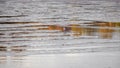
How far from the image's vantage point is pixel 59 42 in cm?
975

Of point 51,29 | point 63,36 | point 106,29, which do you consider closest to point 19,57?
point 63,36

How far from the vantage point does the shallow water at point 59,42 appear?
292 inches

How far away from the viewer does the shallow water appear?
7.42 meters

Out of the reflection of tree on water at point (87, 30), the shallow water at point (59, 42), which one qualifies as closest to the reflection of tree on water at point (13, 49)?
the shallow water at point (59, 42)

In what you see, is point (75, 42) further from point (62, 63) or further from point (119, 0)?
point (119, 0)

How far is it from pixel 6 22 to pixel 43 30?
2495 mm

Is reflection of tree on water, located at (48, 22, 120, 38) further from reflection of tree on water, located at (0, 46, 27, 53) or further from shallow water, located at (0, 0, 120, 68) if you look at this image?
reflection of tree on water, located at (0, 46, 27, 53)

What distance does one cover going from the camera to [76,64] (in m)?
7.21

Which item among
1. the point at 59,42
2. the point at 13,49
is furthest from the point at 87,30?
the point at 13,49

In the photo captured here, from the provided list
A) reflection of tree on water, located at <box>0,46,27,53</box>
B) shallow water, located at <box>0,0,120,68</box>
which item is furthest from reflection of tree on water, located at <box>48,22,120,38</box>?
reflection of tree on water, located at <box>0,46,27,53</box>

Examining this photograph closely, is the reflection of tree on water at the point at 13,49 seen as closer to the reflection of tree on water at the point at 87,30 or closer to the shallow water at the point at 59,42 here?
the shallow water at the point at 59,42

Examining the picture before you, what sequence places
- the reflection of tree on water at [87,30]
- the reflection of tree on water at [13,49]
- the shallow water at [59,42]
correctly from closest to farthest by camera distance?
the shallow water at [59,42] < the reflection of tree on water at [13,49] < the reflection of tree on water at [87,30]

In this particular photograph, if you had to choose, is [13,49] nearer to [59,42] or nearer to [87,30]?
[59,42]

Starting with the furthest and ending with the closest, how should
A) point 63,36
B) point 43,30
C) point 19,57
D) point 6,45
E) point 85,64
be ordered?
point 43,30
point 63,36
point 6,45
point 19,57
point 85,64
